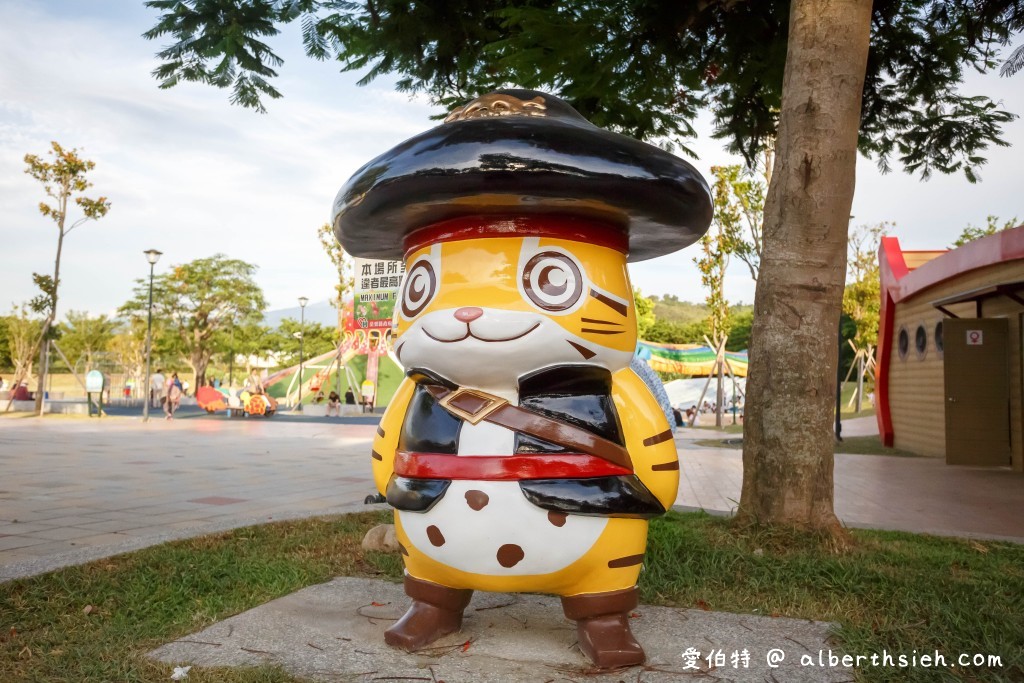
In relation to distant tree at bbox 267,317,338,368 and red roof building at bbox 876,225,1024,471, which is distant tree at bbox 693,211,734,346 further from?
distant tree at bbox 267,317,338,368

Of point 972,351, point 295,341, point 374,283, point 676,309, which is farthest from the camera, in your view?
point 676,309

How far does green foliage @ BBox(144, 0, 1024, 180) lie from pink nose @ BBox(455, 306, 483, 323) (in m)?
2.41

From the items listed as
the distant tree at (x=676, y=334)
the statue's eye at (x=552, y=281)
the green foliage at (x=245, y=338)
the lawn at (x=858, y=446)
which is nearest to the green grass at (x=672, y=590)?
the statue's eye at (x=552, y=281)

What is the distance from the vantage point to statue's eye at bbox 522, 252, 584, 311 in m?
2.57

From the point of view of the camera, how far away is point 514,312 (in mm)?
2545

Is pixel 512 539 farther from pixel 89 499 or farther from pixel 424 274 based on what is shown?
pixel 89 499

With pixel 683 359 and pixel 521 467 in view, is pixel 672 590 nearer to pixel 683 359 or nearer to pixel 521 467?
pixel 521 467

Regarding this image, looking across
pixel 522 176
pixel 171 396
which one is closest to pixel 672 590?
pixel 522 176

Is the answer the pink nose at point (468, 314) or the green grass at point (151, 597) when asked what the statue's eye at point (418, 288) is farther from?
the green grass at point (151, 597)

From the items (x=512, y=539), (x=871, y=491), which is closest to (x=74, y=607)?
(x=512, y=539)

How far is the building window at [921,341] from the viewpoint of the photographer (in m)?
12.1

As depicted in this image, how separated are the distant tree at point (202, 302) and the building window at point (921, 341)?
30529 millimetres

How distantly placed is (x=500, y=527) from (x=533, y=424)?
357 mm

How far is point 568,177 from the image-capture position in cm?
245
